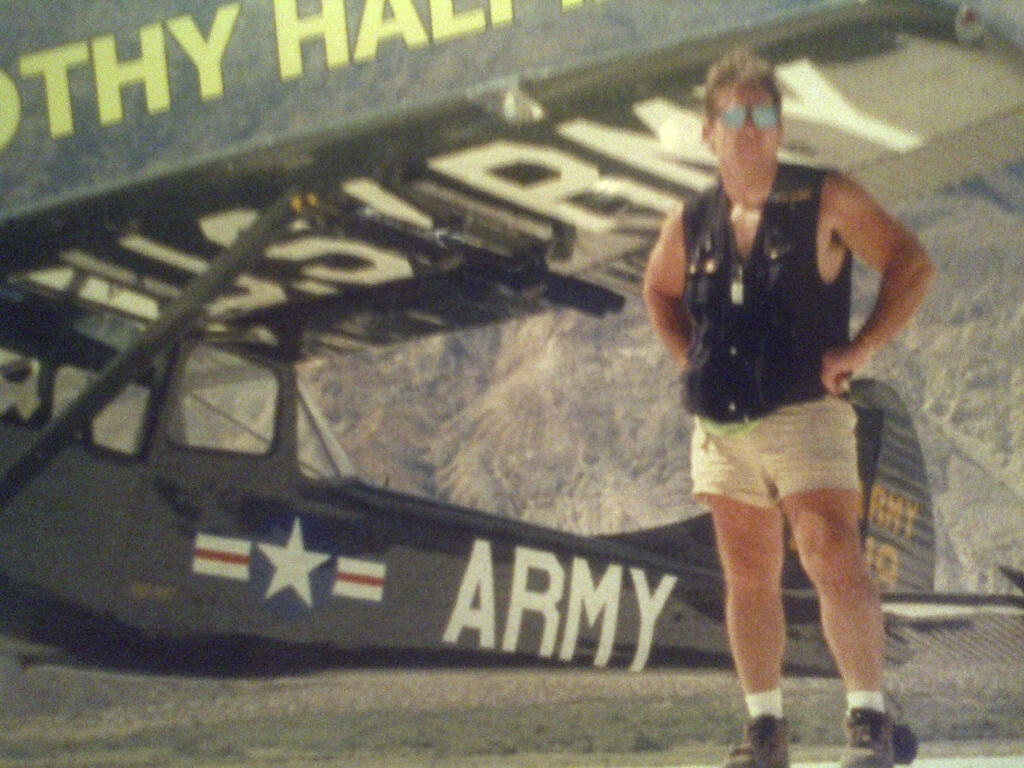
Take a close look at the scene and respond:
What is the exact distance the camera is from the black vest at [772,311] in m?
1.44

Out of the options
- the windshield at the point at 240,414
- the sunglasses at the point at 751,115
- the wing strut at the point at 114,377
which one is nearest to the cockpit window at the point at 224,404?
the windshield at the point at 240,414

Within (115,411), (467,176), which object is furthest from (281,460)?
(467,176)

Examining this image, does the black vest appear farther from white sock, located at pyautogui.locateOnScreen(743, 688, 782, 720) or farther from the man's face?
white sock, located at pyautogui.locateOnScreen(743, 688, 782, 720)

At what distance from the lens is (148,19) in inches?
80.0

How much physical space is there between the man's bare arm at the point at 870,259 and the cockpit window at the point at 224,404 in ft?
3.61

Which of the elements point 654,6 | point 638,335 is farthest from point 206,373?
point 654,6

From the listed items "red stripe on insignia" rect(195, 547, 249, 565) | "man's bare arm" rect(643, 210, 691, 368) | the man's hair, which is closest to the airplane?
"red stripe on insignia" rect(195, 547, 249, 565)

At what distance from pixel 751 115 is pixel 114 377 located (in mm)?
1132

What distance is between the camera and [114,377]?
6.37ft

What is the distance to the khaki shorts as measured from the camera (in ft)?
4.78

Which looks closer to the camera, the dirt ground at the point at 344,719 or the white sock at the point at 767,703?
the white sock at the point at 767,703

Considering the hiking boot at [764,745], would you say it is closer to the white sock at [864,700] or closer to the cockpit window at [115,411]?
A: the white sock at [864,700]

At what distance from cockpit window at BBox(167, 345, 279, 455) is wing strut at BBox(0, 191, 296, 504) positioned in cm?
14

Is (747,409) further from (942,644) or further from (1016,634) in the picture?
(1016,634)
